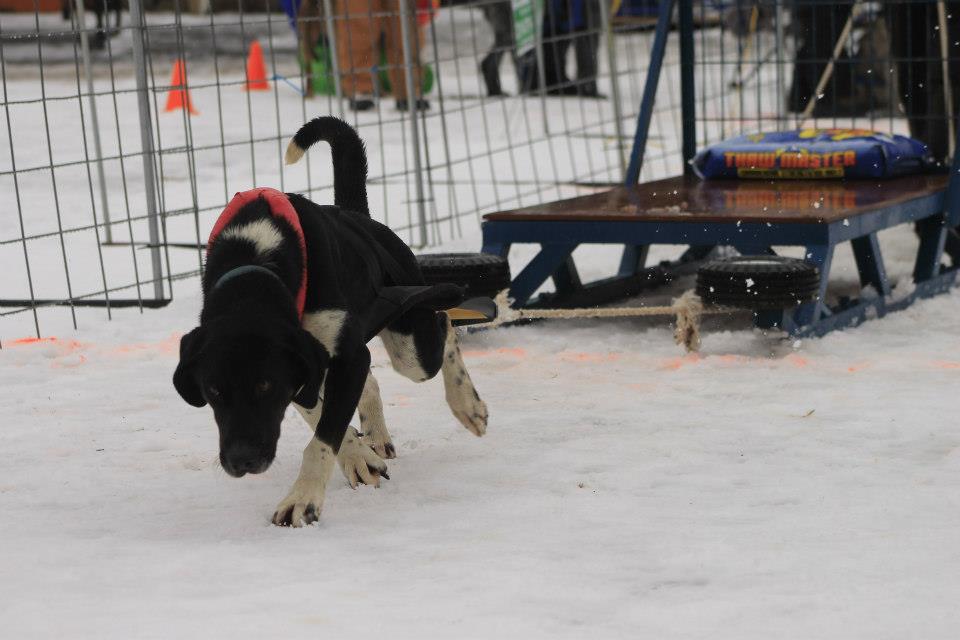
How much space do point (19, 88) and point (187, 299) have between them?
925 cm

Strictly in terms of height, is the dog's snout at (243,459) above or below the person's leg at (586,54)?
below

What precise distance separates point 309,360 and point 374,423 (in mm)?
810

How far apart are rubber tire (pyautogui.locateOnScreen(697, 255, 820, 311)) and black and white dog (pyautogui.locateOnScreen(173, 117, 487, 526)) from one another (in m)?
1.18

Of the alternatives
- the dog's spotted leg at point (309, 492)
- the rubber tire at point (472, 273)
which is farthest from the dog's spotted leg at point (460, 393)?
the rubber tire at point (472, 273)

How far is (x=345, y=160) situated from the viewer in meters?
3.65

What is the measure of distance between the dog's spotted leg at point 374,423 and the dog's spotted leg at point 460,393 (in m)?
0.21

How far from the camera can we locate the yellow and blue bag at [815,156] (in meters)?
5.67

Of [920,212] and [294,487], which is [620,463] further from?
[920,212]

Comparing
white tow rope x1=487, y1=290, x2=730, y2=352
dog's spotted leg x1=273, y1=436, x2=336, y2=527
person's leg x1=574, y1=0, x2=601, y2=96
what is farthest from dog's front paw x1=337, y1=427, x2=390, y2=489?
person's leg x1=574, y1=0, x2=601, y2=96

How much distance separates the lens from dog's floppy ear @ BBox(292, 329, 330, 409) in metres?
2.76

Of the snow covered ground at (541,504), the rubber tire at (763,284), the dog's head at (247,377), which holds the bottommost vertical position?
the snow covered ground at (541,504)

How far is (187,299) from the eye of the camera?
574cm

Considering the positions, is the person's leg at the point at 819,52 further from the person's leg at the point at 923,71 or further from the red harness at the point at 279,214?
the red harness at the point at 279,214

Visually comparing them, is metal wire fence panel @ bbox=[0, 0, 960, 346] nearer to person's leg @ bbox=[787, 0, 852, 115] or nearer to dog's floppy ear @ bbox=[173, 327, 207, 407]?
person's leg @ bbox=[787, 0, 852, 115]
